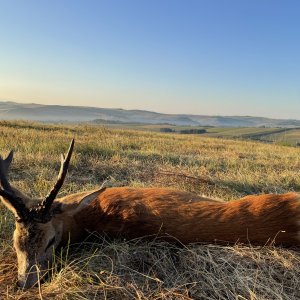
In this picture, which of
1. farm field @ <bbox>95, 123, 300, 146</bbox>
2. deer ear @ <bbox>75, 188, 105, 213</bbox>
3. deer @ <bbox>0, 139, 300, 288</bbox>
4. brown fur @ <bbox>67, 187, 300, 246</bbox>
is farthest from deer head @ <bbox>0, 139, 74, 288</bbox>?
farm field @ <bbox>95, 123, 300, 146</bbox>

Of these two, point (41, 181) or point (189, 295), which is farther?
point (41, 181)

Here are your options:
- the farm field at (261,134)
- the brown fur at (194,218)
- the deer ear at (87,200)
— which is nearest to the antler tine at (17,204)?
the deer ear at (87,200)

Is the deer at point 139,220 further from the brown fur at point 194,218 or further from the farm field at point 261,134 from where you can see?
the farm field at point 261,134

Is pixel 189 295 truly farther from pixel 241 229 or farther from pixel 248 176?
pixel 248 176

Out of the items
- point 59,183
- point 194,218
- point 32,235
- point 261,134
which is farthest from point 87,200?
point 261,134

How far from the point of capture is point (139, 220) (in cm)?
464

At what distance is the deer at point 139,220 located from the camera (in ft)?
13.9

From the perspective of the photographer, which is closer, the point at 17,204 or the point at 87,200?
the point at 17,204

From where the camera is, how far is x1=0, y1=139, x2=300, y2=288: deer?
424cm

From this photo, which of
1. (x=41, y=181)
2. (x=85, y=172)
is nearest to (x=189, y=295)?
(x=41, y=181)

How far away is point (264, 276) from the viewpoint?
13.2 ft

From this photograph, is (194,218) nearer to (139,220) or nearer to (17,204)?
(139,220)

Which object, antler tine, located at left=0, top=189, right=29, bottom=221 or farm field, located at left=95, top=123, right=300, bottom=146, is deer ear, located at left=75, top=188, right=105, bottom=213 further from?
farm field, located at left=95, top=123, right=300, bottom=146

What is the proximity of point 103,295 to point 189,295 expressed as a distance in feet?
2.47
